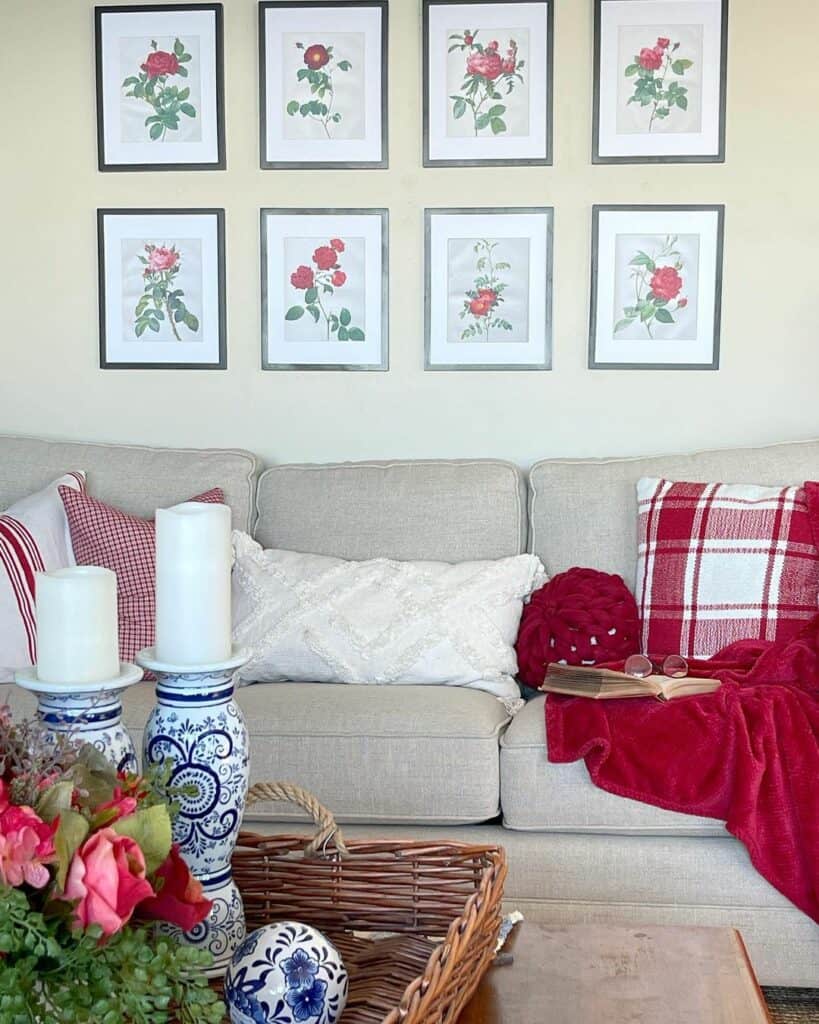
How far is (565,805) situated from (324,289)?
5.43 ft

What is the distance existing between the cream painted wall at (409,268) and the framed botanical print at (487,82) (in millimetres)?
38

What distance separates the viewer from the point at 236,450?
128 inches

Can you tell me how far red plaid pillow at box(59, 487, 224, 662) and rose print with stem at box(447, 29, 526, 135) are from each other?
→ 4.59ft

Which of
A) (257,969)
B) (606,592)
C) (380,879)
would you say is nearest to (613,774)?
(606,592)

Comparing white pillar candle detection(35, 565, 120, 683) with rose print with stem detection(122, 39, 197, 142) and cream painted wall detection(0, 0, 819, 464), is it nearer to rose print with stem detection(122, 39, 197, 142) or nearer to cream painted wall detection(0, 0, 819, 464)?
cream painted wall detection(0, 0, 819, 464)

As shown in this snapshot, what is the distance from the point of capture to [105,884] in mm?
899

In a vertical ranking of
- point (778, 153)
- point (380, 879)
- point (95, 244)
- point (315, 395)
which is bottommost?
point (380, 879)

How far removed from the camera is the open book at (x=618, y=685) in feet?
7.88

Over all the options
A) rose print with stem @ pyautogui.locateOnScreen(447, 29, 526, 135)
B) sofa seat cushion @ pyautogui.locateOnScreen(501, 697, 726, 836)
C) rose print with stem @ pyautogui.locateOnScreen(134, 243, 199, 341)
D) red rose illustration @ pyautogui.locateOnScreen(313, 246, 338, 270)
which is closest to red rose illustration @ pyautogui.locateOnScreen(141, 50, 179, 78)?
rose print with stem @ pyautogui.locateOnScreen(134, 243, 199, 341)

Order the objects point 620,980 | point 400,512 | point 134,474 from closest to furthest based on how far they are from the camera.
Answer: point 620,980 → point 400,512 → point 134,474

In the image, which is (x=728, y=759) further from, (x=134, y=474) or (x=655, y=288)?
(x=134, y=474)

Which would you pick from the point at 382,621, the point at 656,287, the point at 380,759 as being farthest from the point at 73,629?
the point at 656,287

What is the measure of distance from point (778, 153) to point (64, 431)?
82.4 inches

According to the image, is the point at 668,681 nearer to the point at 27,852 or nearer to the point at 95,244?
the point at 27,852
